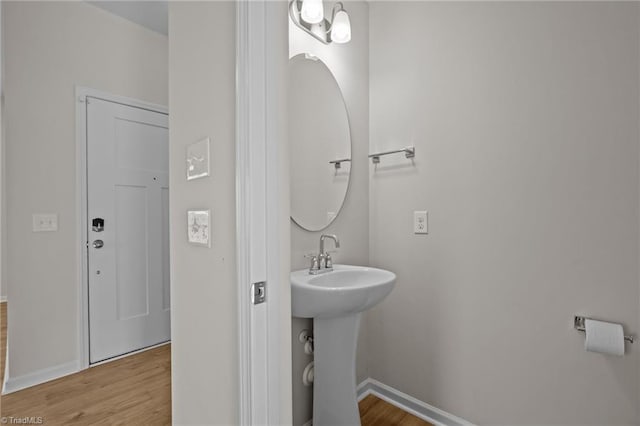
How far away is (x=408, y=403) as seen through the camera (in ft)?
5.75

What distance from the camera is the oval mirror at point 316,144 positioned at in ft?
5.17

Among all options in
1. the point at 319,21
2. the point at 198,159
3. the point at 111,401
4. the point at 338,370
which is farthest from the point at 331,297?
the point at 111,401

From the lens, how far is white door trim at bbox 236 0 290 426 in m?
0.84

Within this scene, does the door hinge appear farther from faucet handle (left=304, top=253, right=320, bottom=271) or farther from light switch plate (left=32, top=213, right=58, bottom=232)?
light switch plate (left=32, top=213, right=58, bottom=232)

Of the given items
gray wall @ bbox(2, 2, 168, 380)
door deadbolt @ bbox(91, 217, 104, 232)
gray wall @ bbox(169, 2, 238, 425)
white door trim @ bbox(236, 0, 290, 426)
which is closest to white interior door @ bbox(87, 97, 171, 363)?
door deadbolt @ bbox(91, 217, 104, 232)

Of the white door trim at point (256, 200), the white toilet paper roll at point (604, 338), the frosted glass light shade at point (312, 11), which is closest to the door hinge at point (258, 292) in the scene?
the white door trim at point (256, 200)

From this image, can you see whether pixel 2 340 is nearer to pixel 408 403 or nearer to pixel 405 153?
pixel 408 403

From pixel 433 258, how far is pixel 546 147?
0.71m

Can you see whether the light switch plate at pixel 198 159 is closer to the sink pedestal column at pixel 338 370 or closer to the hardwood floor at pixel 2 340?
the sink pedestal column at pixel 338 370

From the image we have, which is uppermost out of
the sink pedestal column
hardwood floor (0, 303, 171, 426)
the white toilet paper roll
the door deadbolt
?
the door deadbolt

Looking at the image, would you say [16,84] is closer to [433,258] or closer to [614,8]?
[433,258]

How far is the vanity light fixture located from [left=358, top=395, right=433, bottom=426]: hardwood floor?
6.47ft

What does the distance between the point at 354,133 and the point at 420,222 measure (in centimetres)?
63

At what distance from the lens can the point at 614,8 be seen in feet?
3.92
